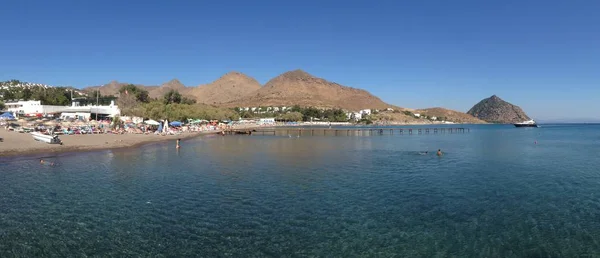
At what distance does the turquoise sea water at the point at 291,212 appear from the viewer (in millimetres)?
11898

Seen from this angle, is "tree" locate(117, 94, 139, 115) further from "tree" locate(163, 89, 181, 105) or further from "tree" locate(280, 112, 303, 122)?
"tree" locate(280, 112, 303, 122)

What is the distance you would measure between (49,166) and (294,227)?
2303 cm

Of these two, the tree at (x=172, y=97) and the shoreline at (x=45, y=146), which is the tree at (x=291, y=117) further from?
the shoreline at (x=45, y=146)

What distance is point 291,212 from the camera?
52.7ft

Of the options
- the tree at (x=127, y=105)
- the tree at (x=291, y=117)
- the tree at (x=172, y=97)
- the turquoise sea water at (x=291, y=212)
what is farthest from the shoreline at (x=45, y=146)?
the tree at (x=291, y=117)

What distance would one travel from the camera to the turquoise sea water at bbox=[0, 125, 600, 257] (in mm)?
11898

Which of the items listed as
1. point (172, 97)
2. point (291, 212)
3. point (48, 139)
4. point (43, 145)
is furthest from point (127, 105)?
point (291, 212)

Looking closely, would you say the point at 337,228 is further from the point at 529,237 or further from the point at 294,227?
the point at 529,237

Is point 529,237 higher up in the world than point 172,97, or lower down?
lower down

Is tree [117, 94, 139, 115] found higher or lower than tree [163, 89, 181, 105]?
lower

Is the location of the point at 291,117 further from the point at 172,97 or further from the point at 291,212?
the point at 291,212

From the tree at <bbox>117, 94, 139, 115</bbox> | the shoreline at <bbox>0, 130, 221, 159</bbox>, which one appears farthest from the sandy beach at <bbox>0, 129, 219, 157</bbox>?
the tree at <bbox>117, 94, 139, 115</bbox>

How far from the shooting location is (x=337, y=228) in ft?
45.7

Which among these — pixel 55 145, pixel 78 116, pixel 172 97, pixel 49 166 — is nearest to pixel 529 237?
pixel 49 166
